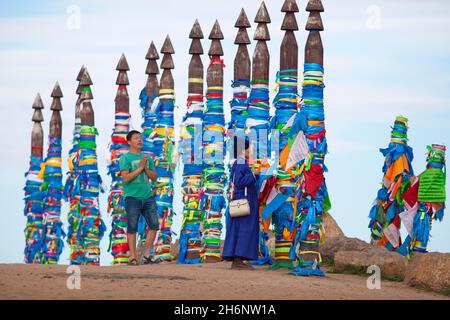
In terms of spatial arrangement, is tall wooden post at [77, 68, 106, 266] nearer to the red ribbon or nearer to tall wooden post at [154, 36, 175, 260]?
tall wooden post at [154, 36, 175, 260]

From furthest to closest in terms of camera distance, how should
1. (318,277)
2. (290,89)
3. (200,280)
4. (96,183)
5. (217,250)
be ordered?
(96,183), (217,250), (290,89), (318,277), (200,280)

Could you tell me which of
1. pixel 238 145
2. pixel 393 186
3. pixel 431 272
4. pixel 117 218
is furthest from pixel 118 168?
pixel 431 272

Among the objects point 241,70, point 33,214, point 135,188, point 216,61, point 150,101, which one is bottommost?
point 33,214

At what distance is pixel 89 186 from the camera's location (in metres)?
21.0

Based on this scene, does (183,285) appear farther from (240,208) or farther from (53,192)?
(53,192)

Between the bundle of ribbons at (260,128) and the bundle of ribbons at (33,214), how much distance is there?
734cm

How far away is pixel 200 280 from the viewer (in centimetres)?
1405

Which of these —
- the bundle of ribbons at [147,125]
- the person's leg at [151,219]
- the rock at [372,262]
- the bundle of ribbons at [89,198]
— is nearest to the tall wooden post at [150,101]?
the bundle of ribbons at [147,125]

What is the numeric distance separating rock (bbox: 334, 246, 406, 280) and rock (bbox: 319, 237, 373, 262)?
1.41 m

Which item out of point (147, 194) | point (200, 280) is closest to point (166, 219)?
point (147, 194)

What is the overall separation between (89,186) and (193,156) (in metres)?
2.84

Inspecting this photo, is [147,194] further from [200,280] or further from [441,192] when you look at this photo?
[441,192]

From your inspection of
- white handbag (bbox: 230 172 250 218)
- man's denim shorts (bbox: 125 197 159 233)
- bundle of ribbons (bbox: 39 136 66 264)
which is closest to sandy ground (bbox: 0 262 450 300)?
white handbag (bbox: 230 172 250 218)

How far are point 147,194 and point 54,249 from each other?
21.0 feet
